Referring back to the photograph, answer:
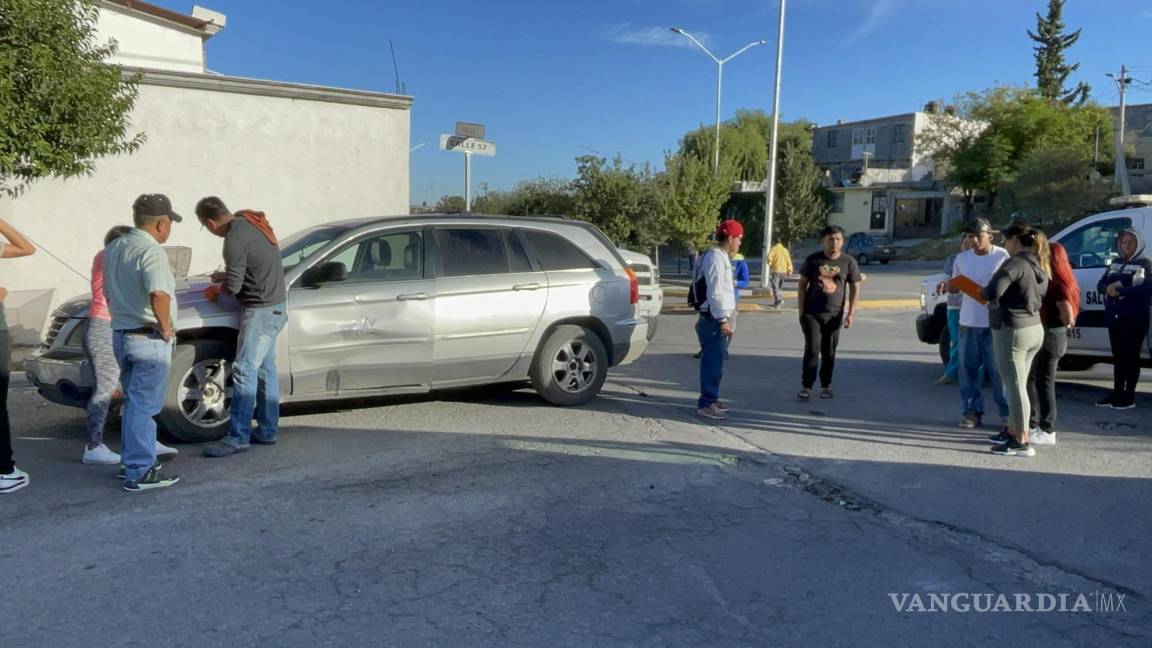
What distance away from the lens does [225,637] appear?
12.1 ft

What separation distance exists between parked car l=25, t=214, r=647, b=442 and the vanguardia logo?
4495 mm

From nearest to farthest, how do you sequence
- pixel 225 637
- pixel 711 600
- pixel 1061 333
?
pixel 225 637
pixel 711 600
pixel 1061 333

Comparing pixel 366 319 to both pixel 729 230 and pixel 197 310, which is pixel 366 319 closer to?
pixel 197 310

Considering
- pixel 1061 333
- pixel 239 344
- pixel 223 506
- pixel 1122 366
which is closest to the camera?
pixel 223 506

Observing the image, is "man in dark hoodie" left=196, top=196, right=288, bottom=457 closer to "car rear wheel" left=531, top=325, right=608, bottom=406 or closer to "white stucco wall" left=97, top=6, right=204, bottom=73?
"car rear wheel" left=531, top=325, right=608, bottom=406

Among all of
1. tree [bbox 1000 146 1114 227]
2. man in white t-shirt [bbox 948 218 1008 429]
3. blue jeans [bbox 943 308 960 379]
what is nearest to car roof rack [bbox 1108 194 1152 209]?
blue jeans [bbox 943 308 960 379]

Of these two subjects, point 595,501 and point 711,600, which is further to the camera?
point 595,501

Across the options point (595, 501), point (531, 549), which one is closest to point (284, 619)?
point (531, 549)

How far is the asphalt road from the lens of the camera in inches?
153

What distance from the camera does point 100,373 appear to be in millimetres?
6246

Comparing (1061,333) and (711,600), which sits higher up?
(1061,333)

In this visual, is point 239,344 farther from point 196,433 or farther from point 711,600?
point 711,600

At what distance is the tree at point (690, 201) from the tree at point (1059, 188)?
23.6 metres

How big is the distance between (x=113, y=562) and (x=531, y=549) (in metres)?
2.07
